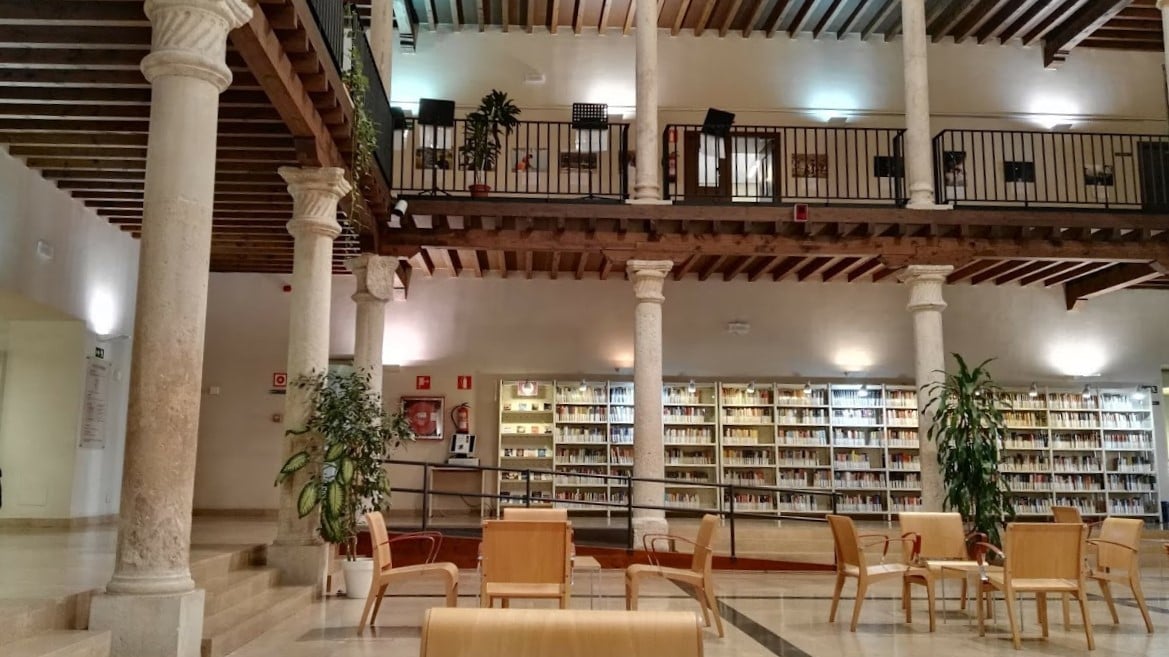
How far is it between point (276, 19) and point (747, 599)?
5.46 meters

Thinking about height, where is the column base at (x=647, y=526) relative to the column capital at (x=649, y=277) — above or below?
below

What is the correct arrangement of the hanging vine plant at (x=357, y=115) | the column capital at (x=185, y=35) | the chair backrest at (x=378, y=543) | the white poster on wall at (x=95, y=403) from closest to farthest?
the column capital at (x=185, y=35), the chair backrest at (x=378, y=543), the hanging vine plant at (x=357, y=115), the white poster on wall at (x=95, y=403)

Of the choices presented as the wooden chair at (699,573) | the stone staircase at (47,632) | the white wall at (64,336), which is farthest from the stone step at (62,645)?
the white wall at (64,336)

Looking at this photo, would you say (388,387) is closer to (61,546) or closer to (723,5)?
(61,546)

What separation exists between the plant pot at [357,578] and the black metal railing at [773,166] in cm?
634

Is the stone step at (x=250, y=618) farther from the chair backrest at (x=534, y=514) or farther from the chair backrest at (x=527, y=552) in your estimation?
the chair backrest at (x=534, y=514)

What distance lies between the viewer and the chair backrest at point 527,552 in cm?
532

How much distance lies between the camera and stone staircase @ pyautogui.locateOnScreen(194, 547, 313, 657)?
5.05 meters

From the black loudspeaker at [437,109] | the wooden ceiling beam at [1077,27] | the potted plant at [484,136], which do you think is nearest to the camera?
the potted plant at [484,136]

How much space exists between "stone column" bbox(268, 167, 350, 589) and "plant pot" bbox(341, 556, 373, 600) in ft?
0.64

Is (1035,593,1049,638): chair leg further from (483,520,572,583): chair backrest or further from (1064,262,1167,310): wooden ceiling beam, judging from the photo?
(1064,262,1167,310): wooden ceiling beam

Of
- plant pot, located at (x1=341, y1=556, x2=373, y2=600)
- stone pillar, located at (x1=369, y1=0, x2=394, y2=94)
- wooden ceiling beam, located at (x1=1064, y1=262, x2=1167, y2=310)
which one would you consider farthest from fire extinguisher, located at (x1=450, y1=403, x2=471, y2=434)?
wooden ceiling beam, located at (x1=1064, y1=262, x2=1167, y2=310)

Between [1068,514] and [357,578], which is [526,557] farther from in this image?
[1068,514]

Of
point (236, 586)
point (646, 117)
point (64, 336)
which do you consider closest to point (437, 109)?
point (646, 117)
